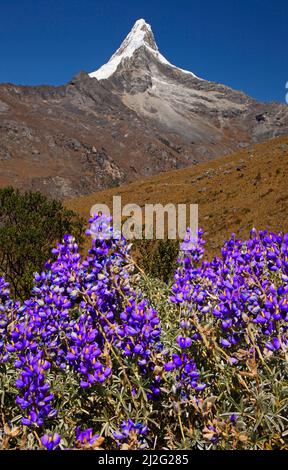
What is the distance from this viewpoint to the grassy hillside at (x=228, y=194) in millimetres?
20062

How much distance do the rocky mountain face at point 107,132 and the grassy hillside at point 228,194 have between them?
109ft

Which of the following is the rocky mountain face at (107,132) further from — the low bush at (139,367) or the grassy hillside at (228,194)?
the low bush at (139,367)

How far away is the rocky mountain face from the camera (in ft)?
257

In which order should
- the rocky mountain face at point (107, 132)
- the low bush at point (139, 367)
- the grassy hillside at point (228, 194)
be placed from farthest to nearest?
the rocky mountain face at point (107, 132)
the grassy hillside at point (228, 194)
the low bush at point (139, 367)

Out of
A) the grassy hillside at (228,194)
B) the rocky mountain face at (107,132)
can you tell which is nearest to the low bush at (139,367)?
the grassy hillside at (228,194)

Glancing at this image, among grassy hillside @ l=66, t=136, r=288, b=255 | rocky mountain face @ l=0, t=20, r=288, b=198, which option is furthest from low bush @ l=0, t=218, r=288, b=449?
rocky mountain face @ l=0, t=20, r=288, b=198

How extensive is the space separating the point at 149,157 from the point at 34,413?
102215 mm

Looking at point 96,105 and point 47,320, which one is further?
point 96,105

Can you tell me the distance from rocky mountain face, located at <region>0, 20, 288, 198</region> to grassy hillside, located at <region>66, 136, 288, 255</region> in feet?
109

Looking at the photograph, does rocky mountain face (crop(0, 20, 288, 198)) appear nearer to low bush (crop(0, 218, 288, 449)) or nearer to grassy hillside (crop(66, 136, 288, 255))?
grassy hillside (crop(66, 136, 288, 255))

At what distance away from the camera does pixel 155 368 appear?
2844mm

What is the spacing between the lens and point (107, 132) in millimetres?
107375
